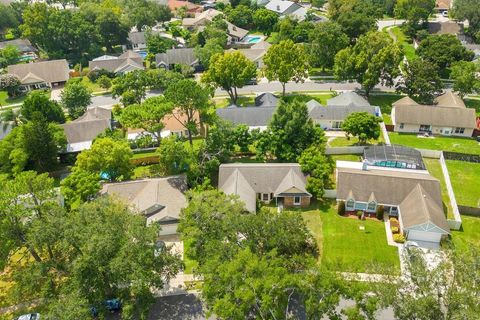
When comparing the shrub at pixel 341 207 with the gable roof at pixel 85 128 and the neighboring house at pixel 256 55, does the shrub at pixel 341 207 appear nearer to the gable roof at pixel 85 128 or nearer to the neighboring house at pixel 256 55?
the gable roof at pixel 85 128

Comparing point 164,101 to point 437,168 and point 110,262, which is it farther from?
point 437,168

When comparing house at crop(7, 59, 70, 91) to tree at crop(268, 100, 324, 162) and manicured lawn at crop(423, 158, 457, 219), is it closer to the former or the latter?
tree at crop(268, 100, 324, 162)

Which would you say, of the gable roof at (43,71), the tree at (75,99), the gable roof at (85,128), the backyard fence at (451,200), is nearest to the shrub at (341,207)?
the backyard fence at (451,200)

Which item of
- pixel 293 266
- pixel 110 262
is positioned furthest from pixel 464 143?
pixel 110 262

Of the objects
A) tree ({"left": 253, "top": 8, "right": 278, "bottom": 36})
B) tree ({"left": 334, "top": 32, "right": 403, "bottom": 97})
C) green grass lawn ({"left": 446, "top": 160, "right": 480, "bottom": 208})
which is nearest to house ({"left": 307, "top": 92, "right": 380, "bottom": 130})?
tree ({"left": 334, "top": 32, "right": 403, "bottom": 97})

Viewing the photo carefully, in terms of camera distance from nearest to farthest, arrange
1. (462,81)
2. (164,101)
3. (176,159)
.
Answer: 1. (176,159)
2. (164,101)
3. (462,81)

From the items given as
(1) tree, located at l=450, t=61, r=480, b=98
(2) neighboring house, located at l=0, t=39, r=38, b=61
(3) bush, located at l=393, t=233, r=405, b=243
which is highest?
(2) neighboring house, located at l=0, t=39, r=38, b=61
